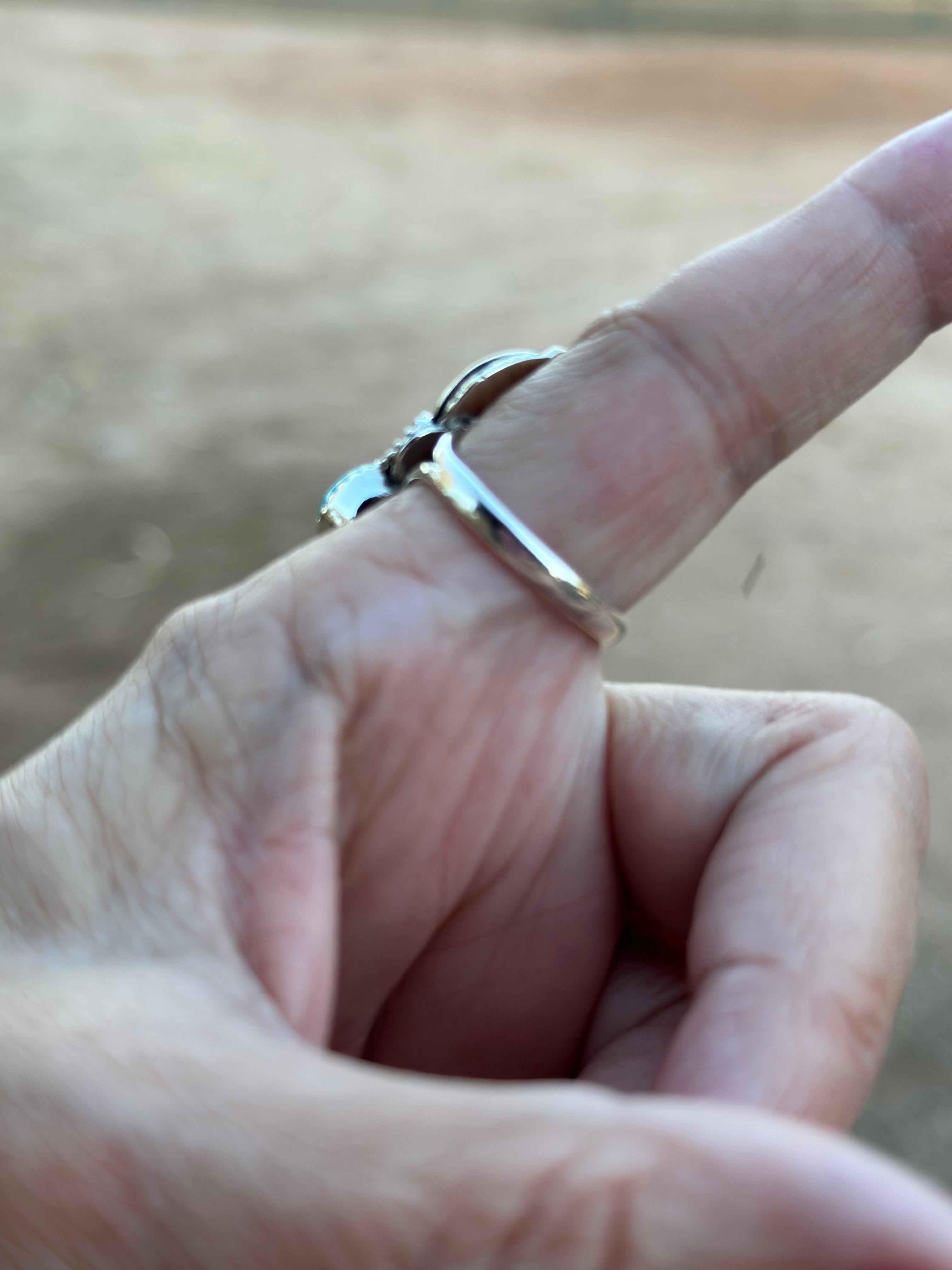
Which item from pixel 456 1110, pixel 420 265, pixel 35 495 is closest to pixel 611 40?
pixel 420 265

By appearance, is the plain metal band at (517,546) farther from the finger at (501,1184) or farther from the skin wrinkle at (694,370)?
the finger at (501,1184)

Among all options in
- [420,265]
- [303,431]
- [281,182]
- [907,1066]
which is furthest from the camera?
[281,182]

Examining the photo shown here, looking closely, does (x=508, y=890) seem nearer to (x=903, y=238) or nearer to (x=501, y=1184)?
(x=501, y=1184)

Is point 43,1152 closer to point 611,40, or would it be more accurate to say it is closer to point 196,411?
point 196,411

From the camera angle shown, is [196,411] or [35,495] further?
[196,411]

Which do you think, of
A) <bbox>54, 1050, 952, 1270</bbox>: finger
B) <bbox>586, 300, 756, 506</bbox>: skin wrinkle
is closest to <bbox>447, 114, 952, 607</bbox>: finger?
<bbox>586, 300, 756, 506</bbox>: skin wrinkle

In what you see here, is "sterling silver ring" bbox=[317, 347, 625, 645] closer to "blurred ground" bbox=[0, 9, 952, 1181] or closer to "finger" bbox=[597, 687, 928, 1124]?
"finger" bbox=[597, 687, 928, 1124]

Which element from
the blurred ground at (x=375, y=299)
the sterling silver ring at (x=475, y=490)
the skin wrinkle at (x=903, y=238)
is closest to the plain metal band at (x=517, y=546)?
the sterling silver ring at (x=475, y=490)

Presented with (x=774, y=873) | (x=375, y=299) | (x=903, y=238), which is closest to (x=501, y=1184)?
(x=774, y=873)
